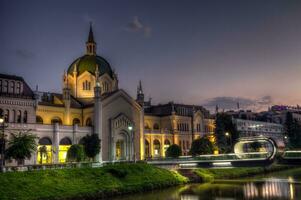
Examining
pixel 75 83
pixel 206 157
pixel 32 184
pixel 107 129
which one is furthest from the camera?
pixel 75 83

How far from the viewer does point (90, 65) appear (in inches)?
3733

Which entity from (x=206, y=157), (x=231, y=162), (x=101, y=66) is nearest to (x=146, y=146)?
(x=101, y=66)

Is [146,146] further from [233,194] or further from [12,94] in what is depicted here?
[233,194]

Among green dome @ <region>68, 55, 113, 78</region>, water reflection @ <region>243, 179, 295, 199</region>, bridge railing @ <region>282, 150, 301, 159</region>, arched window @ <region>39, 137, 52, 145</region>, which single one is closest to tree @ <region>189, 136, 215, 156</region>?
water reflection @ <region>243, 179, 295, 199</region>

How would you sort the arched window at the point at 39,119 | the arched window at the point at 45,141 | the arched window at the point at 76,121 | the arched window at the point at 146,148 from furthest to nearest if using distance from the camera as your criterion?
the arched window at the point at 146,148
the arched window at the point at 76,121
the arched window at the point at 39,119
the arched window at the point at 45,141

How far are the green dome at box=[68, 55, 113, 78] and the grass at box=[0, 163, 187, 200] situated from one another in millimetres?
35803

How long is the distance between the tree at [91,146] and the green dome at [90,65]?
24646 millimetres

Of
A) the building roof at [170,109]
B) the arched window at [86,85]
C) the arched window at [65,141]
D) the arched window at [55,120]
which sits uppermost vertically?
the arched window at [86,85]

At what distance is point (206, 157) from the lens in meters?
61.2

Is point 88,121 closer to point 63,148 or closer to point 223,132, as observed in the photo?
point 63,148

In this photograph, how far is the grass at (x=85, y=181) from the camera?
153ft

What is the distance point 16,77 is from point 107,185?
32.8m

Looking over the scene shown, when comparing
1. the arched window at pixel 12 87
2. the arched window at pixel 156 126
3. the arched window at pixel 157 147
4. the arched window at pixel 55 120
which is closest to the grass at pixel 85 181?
the arched window at pixel 55 120

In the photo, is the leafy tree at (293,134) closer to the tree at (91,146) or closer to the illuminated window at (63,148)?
the tree at (91,146)
